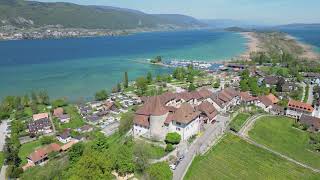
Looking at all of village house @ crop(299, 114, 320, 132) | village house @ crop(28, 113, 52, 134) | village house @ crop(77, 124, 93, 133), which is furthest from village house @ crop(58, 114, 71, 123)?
village house @ crop(299, 114, 320, 132)

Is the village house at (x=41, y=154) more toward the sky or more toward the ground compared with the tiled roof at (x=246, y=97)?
more toward the ground

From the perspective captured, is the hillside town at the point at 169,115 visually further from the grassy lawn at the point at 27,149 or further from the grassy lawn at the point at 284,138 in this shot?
the grassy lawn at the point at 284,138

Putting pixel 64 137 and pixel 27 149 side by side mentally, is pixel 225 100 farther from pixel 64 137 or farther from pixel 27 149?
pixel 27 149

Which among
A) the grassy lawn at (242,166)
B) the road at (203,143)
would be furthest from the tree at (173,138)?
the grassy lawn at (242,166)

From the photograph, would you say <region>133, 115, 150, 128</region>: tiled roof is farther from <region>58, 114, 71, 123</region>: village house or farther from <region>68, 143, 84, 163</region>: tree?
<region>58, 114, 71, 123</region>: village house

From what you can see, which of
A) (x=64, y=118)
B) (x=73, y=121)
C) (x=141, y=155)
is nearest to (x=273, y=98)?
(x=141, y=155)

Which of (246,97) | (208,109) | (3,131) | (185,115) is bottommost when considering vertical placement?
(3,131)
